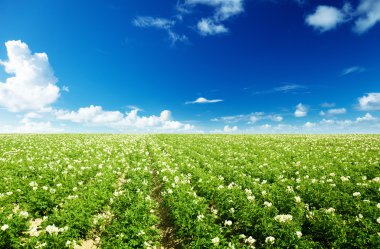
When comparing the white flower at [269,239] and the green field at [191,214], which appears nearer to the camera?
the white flower at [269,239]

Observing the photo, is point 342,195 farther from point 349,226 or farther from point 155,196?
point 155,196

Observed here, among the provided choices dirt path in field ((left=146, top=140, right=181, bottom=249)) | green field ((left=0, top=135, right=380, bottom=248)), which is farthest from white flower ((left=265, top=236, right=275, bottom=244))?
dirt path in field ((left=146, top=140, right=181, bottom=249))

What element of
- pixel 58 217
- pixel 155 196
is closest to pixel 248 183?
pixel 155 196

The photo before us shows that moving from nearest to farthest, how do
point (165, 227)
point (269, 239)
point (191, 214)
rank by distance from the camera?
→ point (269, 239), point (191, 214), point (165, 227)

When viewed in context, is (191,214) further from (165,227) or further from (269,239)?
(269,239)

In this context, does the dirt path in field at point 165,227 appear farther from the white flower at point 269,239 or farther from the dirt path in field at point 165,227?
the white flower at point 269,239

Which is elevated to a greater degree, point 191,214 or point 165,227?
point 191,214

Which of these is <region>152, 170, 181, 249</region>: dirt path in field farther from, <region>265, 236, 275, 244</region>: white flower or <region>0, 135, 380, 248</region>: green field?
<region>265, 236, 275, 244</region>: white flower

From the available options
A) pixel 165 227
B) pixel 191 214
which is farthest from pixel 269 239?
pixel 165 227

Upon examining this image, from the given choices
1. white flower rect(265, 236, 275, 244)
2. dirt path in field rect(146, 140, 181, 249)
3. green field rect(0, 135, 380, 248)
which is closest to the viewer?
white flower rect(265, 236, 275, 244)

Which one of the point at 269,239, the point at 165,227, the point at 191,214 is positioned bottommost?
the point at 165,227

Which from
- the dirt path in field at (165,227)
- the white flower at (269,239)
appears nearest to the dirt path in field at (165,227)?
the dirt path in field at (165,227)

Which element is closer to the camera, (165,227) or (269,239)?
(269,239)

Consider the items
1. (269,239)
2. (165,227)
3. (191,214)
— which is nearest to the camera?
(269,239)
